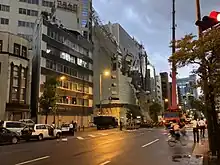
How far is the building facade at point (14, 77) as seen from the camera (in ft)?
148

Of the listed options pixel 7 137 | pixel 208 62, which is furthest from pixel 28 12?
pixel 208 62

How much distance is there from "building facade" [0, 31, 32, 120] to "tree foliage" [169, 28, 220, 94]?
3576cm

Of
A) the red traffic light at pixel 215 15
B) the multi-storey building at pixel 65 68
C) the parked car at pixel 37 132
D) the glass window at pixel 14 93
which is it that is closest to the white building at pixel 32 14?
the multi-storey building at pixel 65 68

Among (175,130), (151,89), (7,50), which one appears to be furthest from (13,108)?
(151,89)

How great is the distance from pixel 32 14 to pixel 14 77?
1186 inches

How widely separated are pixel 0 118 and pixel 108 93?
2317 inches

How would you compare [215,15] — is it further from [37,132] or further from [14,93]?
[14,93]

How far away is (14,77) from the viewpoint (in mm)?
47188

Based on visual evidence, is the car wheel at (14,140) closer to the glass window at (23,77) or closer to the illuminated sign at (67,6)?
the glass window at (23,77)

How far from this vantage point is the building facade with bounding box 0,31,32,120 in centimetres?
4499

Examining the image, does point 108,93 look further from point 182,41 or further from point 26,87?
point 182,41

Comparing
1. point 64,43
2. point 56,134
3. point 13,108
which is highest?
point 64,43

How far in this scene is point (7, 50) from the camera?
153ft

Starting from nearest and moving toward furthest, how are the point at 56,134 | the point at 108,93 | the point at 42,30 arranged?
the point at 56,134, the point at 42,30, the point at 108,93
